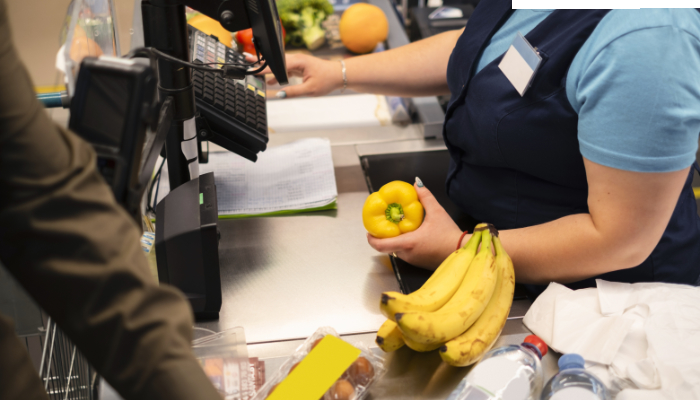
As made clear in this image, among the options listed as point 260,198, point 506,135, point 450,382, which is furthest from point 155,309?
point 260,198

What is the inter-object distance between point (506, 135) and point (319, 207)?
47cm

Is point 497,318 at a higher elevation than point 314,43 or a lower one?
lower

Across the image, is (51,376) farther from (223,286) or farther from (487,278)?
(487,278)

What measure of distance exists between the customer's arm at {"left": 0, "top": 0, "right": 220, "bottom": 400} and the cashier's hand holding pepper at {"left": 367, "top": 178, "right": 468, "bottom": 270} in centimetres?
63

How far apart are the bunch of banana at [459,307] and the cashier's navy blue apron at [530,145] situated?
0.16 meters

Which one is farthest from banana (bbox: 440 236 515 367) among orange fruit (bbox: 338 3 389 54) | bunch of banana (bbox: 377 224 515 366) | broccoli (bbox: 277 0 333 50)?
broccoli (bbox: 277 0 333 50)

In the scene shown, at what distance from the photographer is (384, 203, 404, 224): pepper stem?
1119 millimetres

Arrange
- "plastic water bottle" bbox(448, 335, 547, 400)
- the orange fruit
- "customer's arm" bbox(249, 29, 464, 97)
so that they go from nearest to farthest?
1. "plastic water bottle" bbox(448, 335, 547, 400)
2. "customer's arm" bbox(249, 29, 464, 97)
3. the orange fruit

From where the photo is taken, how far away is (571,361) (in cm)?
82

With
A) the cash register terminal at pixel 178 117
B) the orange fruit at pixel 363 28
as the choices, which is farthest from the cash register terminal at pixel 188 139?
the orange fruit at pixel 363 28

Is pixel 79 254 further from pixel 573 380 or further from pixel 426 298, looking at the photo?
pixel 573 380

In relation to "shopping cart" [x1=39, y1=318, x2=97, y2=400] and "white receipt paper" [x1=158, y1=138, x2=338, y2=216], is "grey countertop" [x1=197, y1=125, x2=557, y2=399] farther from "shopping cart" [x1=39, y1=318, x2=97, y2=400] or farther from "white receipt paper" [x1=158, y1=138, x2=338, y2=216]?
"shopping cart" [x1=39, y1=318, x2=97, y2=400]

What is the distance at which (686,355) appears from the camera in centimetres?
84

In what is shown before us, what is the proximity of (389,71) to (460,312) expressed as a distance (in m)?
0.80
